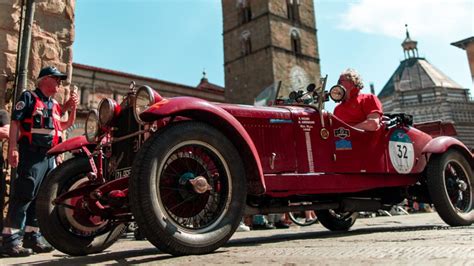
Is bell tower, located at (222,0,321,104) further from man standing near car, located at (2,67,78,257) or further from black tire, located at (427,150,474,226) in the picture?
man standing near car, located at (2,67,78,257)

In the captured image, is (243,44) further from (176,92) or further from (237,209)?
(237,209)

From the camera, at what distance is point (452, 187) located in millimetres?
4316

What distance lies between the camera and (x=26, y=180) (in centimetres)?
335

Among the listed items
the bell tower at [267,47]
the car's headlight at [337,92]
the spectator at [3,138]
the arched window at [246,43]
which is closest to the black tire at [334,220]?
the car's headlight at [337,92]

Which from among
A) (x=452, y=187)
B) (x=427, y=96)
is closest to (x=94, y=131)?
(x=452, y=187)

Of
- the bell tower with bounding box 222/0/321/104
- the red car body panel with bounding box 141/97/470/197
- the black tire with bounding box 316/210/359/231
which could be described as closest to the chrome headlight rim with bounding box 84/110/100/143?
the red car body panel with bounding box 141/97/470/197

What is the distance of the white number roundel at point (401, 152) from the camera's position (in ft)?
12.7

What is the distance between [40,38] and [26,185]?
2154 mm

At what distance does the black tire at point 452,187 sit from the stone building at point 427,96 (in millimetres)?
38395

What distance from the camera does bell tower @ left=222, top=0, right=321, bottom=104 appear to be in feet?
124

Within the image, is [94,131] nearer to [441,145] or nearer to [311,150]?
[311,150]

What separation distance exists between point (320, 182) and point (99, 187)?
1.66 m

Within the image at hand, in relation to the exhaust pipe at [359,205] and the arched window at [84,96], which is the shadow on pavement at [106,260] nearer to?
the exhaust pipe at [359,205]

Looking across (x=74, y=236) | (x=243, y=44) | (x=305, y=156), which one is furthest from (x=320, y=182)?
(x=243, y=44)
